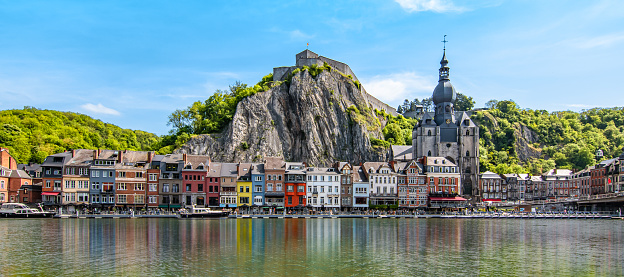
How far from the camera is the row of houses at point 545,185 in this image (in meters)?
110

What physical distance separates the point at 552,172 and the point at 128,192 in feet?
319

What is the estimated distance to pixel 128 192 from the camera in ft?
275

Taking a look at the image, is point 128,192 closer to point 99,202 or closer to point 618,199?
point 99,202

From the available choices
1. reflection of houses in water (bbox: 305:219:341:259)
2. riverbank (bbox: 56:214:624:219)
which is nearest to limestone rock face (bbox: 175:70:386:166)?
riverbank (bbox: 56:214:624:219)

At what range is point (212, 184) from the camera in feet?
282

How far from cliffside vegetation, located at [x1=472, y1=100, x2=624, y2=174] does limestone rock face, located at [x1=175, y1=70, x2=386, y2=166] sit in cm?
4313

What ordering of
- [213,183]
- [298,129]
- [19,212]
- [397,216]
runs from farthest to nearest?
[298,129] → [213,183] → [397,216] → [19,212]

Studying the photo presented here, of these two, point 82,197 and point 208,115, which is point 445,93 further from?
point 82,197

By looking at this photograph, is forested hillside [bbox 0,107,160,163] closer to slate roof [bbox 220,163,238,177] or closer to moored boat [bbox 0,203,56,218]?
moored boat [bbox 0,203,56,218]

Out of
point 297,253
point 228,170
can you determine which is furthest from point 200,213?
point 297,253

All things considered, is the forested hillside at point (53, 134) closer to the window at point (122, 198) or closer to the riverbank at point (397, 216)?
the window at point (122, 198)

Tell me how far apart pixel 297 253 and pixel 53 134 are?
97.1 m

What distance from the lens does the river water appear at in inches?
1179

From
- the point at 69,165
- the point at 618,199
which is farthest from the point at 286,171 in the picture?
the point at 618,199
